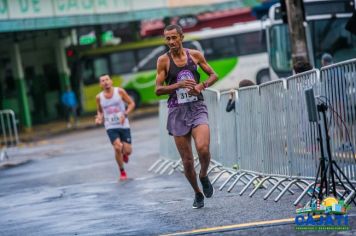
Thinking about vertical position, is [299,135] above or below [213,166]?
above

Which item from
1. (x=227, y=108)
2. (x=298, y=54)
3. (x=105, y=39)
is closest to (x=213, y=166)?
(x=227, y=108)

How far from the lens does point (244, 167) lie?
1353 centimetres

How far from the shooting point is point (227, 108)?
46.8 ft

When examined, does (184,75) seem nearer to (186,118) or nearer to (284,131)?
(186,118)

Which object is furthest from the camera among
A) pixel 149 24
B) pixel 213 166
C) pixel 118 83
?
pixel 149 24

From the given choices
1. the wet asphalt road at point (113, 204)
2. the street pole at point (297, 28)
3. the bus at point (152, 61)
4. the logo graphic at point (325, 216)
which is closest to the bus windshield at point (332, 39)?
the wet asphalt road at point (113, 204)

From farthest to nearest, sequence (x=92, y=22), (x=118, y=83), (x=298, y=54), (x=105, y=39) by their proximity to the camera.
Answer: (x=105, y=39) → (x=118, y=83) → (x=92, y=22) → (x=298, y=54)

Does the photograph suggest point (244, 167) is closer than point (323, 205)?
No

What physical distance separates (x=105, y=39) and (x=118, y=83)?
9649 millimetres

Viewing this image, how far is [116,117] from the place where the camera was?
16.8m

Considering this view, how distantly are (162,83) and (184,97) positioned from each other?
11.9 inches

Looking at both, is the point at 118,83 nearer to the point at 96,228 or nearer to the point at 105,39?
the point at 105,39

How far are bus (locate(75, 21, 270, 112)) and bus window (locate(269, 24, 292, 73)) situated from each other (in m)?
14.9

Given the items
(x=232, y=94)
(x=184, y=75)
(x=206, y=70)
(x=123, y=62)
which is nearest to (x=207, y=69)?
(x=206, y=70)
